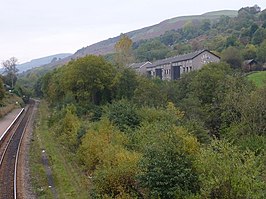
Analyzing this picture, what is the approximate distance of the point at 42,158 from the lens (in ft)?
98.2

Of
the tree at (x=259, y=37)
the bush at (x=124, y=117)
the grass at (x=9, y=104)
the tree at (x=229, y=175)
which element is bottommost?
the grass at (x=9, y=104)

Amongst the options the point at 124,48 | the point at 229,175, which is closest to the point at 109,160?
the point at 229,175

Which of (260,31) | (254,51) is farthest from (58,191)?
(260,31)

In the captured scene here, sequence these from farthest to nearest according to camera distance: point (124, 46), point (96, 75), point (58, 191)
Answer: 1. point (124, 46)
2. point (96, 75)
3. point (58, 191)

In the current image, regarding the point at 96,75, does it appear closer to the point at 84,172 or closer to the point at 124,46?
the point at 84,172

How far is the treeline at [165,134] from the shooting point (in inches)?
574

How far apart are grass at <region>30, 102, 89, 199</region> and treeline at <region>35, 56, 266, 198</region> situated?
2.28 ft

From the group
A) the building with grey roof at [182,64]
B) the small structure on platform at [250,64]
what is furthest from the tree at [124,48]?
the small structure on platform at [250,64]

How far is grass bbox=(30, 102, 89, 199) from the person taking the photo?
67.9ft

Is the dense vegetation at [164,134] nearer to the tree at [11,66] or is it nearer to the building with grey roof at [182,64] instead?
the building with grey roof at [182,64]

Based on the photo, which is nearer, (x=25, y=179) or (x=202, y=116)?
(x=25, y=179)

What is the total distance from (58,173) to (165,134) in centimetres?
941

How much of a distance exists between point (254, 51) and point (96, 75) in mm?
44902

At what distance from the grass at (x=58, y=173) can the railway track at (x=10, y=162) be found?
114 cm
